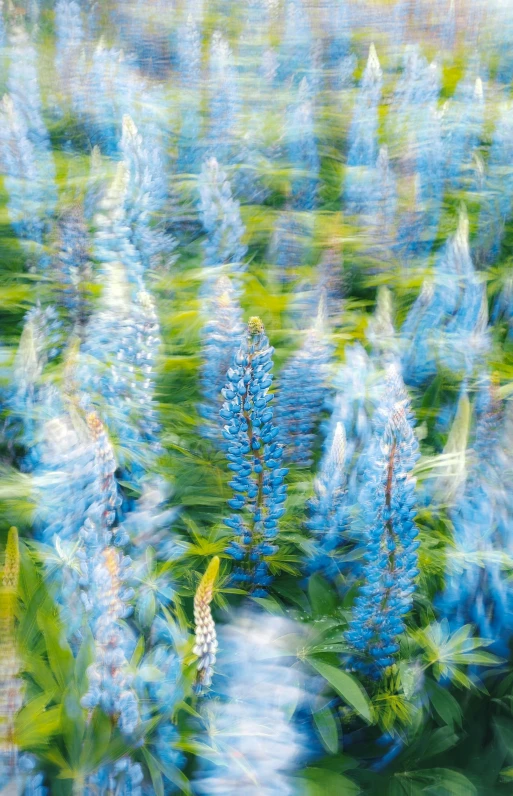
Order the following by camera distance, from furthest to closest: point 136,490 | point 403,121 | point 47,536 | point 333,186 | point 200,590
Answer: point 403,121 < point 333,186 < point 136,490 < point 47,536 < point 200,590

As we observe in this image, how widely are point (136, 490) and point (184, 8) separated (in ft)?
14.0

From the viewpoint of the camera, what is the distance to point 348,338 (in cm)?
214

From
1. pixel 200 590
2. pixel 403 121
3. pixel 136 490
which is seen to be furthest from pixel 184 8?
pixel 200 590

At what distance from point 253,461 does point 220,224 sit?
129 cm

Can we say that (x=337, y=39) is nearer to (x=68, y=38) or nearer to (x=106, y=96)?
(x=68, y=38)

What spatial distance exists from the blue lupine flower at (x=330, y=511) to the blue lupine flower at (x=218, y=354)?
31 cm

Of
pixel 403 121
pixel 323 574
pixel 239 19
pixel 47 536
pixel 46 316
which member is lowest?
pixel 323 574

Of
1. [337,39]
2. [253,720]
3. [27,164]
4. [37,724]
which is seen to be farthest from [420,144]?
[37,724]

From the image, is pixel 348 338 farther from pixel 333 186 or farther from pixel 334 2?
pixel 334 2

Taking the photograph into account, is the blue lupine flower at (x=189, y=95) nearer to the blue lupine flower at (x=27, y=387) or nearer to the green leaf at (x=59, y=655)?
the blue lupine flower at (x=27, y=387)

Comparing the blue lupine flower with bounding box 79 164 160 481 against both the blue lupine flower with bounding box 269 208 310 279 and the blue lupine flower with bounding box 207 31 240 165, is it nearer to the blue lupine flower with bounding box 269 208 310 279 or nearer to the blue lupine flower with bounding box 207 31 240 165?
the blue lupine flower with bounding box 269 208 310 279

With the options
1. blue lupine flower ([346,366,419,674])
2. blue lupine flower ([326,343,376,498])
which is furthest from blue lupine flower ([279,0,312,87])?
blue lupine flower ([346,366,419,674])

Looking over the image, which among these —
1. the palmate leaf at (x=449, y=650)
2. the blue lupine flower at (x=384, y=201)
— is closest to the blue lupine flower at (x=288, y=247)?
the blue lupine flower at (x=384, y=201)

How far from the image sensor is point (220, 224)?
2598 mm
